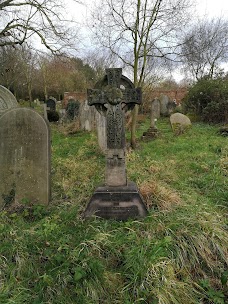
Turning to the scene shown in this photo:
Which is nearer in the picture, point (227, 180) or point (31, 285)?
point (31, 285)

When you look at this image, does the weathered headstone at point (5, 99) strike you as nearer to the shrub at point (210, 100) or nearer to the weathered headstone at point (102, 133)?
the weathered headstone at point (102, 133)

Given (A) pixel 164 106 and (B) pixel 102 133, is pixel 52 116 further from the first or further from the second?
(B) pixel 102 133

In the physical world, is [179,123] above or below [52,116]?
below

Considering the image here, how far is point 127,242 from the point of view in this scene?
2.92 metres

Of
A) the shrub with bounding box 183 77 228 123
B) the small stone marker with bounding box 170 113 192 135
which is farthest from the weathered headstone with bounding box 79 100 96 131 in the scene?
the shrub with bounding box 183 77 228 123

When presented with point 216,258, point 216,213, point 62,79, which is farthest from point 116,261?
point 62,79

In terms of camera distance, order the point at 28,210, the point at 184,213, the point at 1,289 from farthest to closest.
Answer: the point at 28,210
the point at 184,213
the point at 1,289

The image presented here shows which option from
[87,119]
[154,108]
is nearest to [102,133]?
[87,119]

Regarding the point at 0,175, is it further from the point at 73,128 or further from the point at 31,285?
the point at 73,128

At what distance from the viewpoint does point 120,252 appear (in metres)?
2.80

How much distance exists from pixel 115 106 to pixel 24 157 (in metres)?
1.74

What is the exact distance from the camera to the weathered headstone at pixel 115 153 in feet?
11.8

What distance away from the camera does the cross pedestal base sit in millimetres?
3578

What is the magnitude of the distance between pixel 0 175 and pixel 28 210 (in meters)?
0.78
